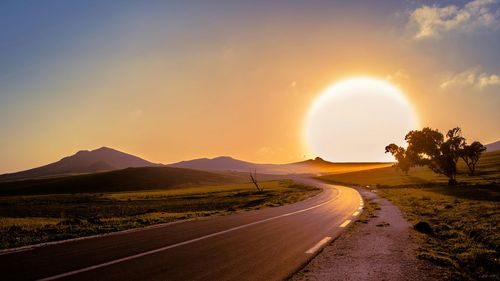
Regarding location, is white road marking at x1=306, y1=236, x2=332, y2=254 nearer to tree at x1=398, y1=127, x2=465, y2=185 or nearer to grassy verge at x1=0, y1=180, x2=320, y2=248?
grassy verge at x1=0, y1=180, x2=320, y2=248

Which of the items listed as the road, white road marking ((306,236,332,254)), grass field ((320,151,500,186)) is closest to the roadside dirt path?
white road marking ((306,236,332,254))

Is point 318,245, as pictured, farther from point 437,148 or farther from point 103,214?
point 437,148

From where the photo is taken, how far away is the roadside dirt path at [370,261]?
8.74m

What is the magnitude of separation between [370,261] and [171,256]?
546 centimetres

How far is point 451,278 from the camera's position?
8500 millimetres

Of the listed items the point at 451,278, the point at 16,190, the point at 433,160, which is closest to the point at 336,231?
the point at 451,278

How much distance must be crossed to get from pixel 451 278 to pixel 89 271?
8.09 m

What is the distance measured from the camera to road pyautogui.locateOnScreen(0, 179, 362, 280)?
8695 mm

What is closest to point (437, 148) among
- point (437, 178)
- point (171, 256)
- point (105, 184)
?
point (437, 178)

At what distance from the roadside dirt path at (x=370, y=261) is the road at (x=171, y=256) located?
53 cm

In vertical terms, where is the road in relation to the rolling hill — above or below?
below

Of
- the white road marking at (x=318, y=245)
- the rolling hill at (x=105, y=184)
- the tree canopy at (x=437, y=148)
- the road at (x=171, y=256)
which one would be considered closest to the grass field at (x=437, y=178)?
the tree canopy at (x=437, y=148)

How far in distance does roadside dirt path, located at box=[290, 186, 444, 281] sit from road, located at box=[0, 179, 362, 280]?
1.74 feet

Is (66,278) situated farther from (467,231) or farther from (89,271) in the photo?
(467,231)
